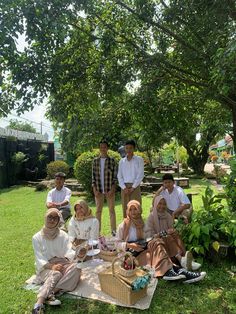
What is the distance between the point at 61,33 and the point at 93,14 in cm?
135

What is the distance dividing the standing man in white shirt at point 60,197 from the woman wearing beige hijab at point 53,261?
196cm

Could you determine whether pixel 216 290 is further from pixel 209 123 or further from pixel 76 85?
pixel 209 123

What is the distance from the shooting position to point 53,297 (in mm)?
3639

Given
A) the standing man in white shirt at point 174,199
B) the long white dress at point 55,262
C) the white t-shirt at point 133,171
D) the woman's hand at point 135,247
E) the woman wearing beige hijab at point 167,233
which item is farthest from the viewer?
the white t-shirt at point 133,171

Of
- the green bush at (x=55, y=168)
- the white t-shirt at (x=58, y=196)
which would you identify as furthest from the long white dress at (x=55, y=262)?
the green bush at (x=55, y=168)

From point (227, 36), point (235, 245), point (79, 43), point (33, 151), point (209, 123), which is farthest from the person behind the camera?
point (33, 151)

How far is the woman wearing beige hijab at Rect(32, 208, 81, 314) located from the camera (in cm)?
374

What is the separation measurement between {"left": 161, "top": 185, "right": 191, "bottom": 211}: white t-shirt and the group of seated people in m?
0.33

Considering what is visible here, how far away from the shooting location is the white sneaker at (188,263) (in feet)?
13.9

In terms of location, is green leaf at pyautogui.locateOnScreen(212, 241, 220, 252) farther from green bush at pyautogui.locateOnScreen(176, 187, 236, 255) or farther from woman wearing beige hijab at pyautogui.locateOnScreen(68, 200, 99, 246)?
woman wearing beige hijab at pyautogui.locateOnScreen(68, 200, 99, 246)

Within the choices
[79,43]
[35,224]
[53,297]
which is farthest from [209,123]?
[53,297]

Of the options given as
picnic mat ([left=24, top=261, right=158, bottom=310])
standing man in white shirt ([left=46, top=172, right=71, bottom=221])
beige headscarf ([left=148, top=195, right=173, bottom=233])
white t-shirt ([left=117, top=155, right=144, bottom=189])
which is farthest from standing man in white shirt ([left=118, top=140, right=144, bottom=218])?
picnic mat ([left=24, top=261, right=158, bottom=310])

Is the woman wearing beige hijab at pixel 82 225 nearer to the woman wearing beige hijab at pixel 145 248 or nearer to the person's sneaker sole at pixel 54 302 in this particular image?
the woman wearing beige hijab at pixel 145 248

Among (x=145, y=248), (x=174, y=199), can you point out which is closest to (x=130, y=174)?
(x=174, y=199)
